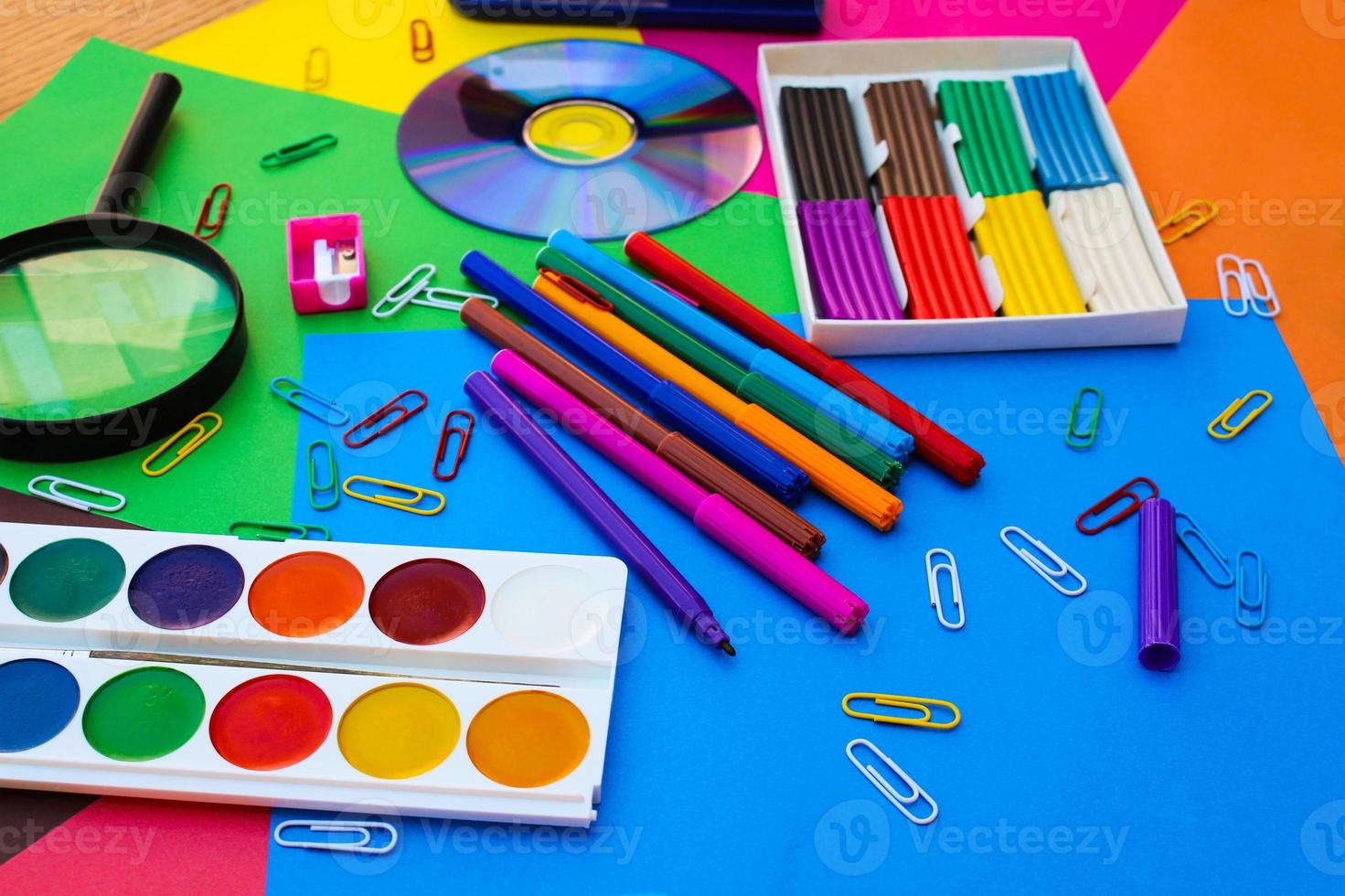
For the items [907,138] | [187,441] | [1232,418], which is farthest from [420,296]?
[1232,418]

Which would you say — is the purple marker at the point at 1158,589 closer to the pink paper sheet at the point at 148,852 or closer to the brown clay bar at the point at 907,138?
the brown clay bar at the point at 907,138

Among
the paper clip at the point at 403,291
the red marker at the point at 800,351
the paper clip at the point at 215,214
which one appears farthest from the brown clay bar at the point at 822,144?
the paper clip at the point at 215,214

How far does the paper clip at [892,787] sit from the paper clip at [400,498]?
2.89ft

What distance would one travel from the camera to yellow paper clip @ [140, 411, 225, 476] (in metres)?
2.46

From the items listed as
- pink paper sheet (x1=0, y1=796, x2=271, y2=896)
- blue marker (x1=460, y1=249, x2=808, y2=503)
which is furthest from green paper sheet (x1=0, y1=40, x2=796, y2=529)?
pink paper sheet (x1=0, y1=796, x2=271, y2=896)

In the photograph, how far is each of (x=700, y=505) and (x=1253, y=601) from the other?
1.00 m

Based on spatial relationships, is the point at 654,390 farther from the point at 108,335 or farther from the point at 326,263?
the point at 108,335

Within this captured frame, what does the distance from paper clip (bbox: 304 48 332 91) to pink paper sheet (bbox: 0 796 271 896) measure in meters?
→ 1.95

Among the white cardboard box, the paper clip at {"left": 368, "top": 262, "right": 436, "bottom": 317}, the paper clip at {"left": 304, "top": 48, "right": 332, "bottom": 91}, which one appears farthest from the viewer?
the paper clip at {"left": 304, "top": 48, "right": 332, "bottom": 91}

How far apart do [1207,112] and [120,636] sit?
2804mm

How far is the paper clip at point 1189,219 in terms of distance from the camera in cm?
302

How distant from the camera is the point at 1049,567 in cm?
237

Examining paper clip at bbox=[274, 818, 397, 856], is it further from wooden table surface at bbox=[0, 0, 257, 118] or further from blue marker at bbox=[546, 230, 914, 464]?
wooden table surface at bbox=[0, 0, 257, 118]

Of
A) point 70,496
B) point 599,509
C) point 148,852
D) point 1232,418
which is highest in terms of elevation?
point 1232,418
